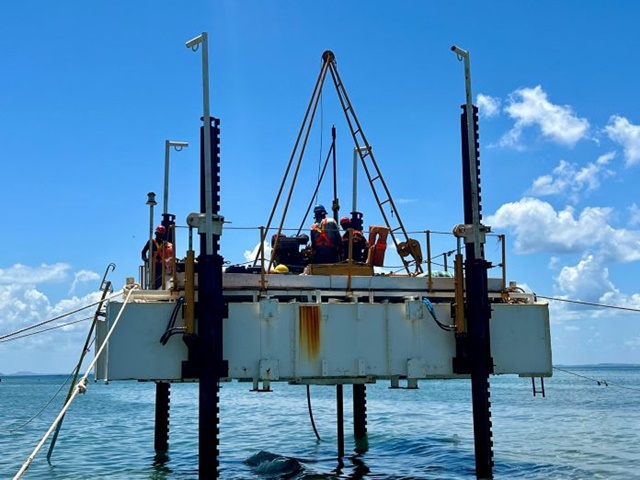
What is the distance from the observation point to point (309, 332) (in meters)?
15.6

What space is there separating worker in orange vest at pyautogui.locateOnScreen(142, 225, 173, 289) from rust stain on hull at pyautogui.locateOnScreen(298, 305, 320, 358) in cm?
442

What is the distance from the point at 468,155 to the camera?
16688mm

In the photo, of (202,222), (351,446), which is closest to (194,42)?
(202,222)

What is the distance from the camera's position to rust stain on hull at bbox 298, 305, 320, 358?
15.5m

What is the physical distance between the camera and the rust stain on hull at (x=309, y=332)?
15539 mm

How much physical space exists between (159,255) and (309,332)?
21.9 feet

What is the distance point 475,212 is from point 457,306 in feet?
7.14

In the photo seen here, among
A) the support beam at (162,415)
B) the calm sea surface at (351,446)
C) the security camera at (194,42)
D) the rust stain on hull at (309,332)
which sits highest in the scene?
the security camera at (194,42)

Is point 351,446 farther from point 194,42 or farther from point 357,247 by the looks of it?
point 194,42

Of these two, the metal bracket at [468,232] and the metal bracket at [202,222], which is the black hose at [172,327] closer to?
the metal bracket at [202,222]

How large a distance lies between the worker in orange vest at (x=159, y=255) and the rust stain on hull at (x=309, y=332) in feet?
14.5

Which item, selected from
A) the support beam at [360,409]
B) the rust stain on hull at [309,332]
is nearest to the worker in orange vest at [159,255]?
the rust stain on hull at [309,332]

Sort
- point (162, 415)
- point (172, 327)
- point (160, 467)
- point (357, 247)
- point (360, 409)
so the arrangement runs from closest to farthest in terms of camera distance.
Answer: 1. point (172, 327)
2. point (357, 247)
3. point (160, 467)
4. point (162, 415)
5. point (360, 409)

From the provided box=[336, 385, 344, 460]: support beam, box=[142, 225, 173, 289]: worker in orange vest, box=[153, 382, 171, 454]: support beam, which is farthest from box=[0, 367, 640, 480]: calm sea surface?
box=[142, 225, 173, 289]: worker in orange vest
